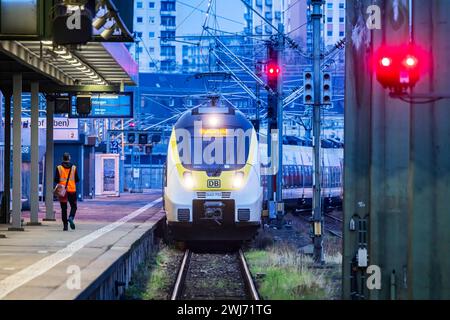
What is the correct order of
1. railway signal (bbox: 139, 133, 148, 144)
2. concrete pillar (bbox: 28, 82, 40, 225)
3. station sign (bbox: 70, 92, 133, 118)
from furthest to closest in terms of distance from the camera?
1. railway signal (bbox: 139, 133, 148, 144)
2. station sign (bbox: 70, 92, 133, 118)
3. concrete pillar (bbox: 28, 82, 40, 225)

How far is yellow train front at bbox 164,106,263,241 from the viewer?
1686 centimetres

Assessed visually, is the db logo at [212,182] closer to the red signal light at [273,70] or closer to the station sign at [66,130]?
the red signal light at [273,70]

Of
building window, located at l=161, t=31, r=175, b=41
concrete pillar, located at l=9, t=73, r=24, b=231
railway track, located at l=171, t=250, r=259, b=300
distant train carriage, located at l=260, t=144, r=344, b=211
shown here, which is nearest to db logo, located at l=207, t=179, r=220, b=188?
railway track, located at l=171, t=250, r=259, b=300

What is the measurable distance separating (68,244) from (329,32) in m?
31.9

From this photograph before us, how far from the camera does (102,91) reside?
18.9 m

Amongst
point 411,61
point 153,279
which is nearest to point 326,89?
point 153,279

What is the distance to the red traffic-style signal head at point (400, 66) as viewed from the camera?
859 centimetres

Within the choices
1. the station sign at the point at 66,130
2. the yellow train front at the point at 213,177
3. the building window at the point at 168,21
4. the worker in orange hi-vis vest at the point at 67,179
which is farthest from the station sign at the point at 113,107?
the building window at the point at 168,21

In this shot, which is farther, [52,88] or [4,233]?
[52,88]

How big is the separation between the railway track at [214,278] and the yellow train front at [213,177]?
2.27 feet

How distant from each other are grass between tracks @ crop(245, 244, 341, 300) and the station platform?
2.16 m

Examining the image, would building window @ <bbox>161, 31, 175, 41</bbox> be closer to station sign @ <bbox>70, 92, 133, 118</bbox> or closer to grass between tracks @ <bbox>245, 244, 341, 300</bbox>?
station sign @ <bbox>70, 92, 133, 118</bbox>
